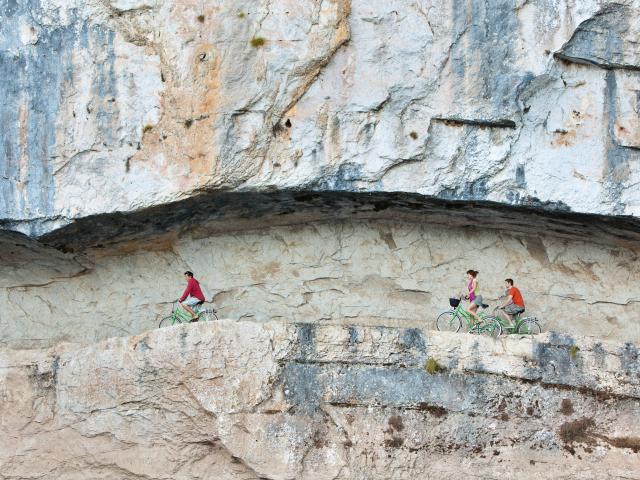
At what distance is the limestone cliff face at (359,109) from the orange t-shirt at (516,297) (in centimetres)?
133

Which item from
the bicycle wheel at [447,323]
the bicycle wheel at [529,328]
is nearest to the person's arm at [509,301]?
the bicycle wheel at [529,328]

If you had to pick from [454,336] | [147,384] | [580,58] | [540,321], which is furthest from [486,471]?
[580,58]

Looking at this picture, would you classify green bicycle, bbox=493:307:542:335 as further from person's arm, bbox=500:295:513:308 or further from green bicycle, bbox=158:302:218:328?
green bicycle, bbox=158:302:218:328

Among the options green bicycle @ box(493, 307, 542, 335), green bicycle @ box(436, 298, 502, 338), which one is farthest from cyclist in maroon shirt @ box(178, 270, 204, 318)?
green bicycle @ box(493, 307, 542, 335)

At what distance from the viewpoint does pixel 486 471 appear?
17.9m

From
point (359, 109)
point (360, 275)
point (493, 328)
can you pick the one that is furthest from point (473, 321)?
point (359, 109)

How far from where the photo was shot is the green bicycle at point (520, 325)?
64.7 ft

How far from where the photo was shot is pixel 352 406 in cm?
1800

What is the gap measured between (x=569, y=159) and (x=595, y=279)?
2.27 m

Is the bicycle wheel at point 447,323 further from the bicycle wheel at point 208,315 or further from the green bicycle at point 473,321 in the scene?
the bicycle wheel at point 208,315

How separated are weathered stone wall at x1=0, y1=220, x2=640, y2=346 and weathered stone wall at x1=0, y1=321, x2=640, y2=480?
2.15 metres

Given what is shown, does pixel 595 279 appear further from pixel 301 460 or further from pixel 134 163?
pixel 134 163

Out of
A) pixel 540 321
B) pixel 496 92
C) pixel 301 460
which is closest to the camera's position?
pixel 301 460

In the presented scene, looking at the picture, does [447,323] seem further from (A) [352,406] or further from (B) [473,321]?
(A) [352,406]
